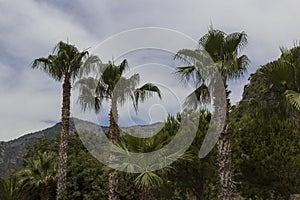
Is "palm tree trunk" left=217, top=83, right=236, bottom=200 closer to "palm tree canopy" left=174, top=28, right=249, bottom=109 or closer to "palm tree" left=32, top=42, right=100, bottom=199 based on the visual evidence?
"palm tree canopy" left=174, top=28, right=249, bottom=109

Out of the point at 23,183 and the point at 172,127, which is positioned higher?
the point at 172,127

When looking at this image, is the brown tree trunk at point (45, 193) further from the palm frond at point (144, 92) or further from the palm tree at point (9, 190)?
the palm frond at point (144, 92)

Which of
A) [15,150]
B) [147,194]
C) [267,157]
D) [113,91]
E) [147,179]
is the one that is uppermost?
[15,150]

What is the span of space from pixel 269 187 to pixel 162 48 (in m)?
8.82

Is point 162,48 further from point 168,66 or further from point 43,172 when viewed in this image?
point 43,172

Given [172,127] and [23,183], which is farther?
[23,183]

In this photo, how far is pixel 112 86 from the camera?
15.6 meters

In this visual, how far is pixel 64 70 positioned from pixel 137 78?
3.84 meters

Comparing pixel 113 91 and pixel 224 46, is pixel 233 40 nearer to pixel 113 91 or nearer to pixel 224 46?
pixel 224 46

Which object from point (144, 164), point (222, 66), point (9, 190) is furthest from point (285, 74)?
point (9, 190)

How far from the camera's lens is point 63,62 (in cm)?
1719

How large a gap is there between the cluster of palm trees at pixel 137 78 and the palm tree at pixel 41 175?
353 millimetres

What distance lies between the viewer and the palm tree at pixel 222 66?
12.2 metres

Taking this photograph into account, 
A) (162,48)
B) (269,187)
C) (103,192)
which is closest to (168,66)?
(162,48)
